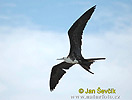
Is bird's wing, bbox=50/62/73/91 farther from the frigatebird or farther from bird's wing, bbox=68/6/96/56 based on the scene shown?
bird's wing, bbox=68/6/96/56

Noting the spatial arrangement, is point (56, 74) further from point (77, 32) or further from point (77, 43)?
point (77, 32)

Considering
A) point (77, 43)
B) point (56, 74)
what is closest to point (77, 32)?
point (77, 43)

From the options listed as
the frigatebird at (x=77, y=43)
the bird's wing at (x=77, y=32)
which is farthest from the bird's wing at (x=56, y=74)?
the bird's wing at (x=77, y=32)

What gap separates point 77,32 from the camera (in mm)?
12219

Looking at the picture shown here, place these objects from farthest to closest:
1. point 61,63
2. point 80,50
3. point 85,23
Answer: point 61,63 < point 80,50 < point 85,23

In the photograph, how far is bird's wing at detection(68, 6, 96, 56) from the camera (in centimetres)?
1178

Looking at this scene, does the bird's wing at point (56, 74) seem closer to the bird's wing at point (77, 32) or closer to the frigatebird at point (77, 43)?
the frigatebird at point (77, 43)

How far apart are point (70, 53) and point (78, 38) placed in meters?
0.90

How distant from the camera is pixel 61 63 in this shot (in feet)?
45.9

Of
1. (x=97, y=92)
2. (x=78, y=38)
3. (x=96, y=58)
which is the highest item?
(x=78, y=38)

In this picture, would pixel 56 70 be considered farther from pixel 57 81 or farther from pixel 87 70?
pixel 87 70

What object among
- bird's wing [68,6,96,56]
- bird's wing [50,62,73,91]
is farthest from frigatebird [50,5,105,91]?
bird's wing [50,62,73,91]

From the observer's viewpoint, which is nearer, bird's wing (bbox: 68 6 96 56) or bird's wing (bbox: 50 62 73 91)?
bird's wing (bbox: 68 6 96 56)

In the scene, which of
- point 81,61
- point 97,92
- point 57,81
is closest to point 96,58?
point 81,61
